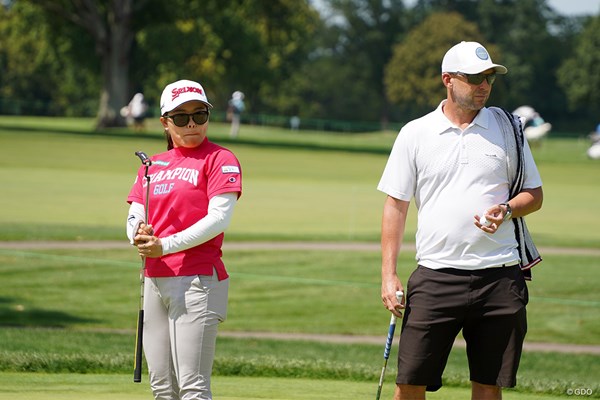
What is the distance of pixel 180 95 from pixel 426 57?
→ 334ft

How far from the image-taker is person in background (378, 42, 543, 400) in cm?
536

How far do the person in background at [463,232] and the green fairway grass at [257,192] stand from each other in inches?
622

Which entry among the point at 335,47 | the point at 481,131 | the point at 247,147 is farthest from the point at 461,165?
the point at 335,47

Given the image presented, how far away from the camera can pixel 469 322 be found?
5.48 meters

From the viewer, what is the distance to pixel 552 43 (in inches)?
4850

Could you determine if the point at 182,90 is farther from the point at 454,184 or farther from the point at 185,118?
the point at 454,184

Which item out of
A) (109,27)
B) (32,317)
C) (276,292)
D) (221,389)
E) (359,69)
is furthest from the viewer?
(359,69)

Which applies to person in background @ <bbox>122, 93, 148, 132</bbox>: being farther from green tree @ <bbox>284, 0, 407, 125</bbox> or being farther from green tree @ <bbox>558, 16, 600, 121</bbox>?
green tree @ <bbox>284, 0, 407, 125</bbox>

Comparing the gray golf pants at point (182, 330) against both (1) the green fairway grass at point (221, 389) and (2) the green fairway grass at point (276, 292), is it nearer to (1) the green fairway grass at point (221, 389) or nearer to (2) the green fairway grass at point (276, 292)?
(1) the green fairway grass at point (221, 389)

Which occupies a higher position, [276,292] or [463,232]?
[463,232]

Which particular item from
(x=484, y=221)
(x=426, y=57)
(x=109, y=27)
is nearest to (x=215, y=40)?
(x=109, y=27)

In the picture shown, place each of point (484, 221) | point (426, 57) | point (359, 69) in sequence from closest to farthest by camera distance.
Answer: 1. point (484, 221)
2. point (426, 57)
3. point (359, 69)

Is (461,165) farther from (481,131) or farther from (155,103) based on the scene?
(155,103)

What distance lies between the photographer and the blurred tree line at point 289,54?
194 feet
